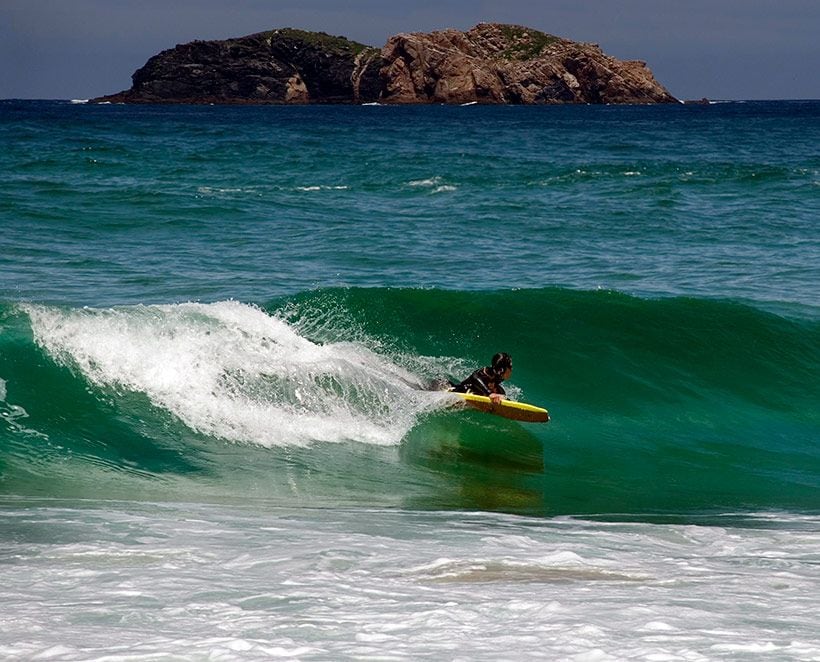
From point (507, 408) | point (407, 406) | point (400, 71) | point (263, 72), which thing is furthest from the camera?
point (263, 72)

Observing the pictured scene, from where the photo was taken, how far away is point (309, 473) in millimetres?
10336

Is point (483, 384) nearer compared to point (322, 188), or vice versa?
point (483, 384)

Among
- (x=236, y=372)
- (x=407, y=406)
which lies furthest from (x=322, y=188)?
(x=407, y=406)

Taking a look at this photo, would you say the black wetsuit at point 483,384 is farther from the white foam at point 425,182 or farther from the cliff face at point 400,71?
the cliff face at point 400,71

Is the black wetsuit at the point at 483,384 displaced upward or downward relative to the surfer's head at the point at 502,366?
downward

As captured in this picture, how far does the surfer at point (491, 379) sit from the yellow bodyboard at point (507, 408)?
0.10 meters

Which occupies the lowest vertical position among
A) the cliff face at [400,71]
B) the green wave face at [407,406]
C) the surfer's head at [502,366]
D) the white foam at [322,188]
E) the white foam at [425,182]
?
the green wave face at [407,406]

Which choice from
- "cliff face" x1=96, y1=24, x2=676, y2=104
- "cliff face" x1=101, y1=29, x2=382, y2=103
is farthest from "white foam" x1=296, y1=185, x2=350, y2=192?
"cliff face" x1=101, y1=29, x2=382, y2=103

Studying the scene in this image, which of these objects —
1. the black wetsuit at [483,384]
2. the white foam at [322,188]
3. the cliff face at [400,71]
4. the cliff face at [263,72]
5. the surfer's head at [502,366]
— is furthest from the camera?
the cliff face at [263,72]

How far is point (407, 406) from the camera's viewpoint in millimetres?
11992

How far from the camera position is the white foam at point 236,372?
11578 mm

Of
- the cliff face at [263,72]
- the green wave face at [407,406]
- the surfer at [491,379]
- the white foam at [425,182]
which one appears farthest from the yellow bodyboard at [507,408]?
the cliff face at [263,72]

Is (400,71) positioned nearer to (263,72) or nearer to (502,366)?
(263,72)

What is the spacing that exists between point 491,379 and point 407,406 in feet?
2.95
